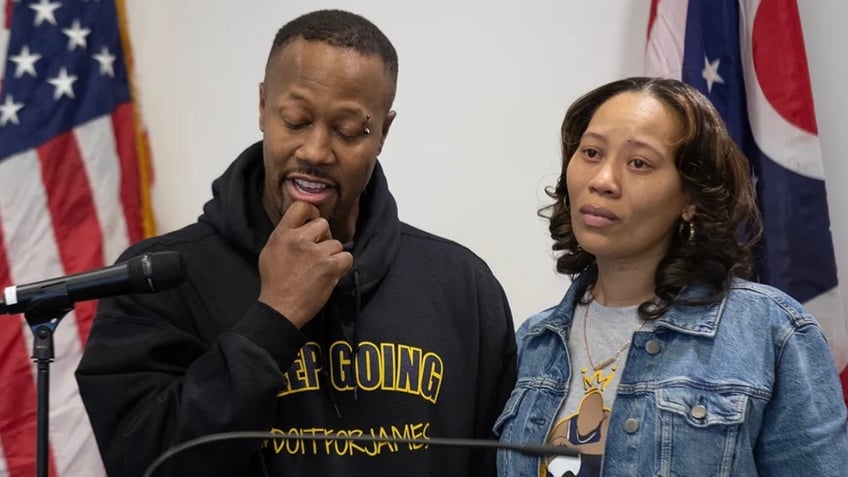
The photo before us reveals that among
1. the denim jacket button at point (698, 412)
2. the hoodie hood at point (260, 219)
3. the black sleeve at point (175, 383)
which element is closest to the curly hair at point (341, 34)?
the hoodie hood at point (260, 219)

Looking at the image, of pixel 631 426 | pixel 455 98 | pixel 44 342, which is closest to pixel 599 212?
pixel 631 426

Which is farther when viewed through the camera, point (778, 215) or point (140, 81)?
point (140, 81)

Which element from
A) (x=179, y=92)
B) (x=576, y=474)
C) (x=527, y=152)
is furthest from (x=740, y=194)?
(x=179, y=92)

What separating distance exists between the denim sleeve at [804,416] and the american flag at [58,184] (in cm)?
154

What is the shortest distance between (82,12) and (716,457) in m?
1.73

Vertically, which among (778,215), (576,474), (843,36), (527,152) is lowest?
(576,474)

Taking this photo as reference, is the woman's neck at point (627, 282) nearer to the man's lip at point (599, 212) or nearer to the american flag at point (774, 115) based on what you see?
the man's lip at point (599, 212)

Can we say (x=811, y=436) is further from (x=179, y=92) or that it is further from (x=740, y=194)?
(x=179, y=92)

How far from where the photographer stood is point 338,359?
155 centimetres

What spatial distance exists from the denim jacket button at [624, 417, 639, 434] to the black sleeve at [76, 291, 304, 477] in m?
0.47

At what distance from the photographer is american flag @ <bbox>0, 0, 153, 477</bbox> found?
2.23 metres

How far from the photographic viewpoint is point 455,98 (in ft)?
8.36

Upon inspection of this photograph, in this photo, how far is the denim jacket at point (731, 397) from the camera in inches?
52.0

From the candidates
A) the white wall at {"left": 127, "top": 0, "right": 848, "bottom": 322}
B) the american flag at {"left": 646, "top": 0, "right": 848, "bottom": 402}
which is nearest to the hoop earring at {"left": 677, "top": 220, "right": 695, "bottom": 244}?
the american flag at {"left": 646, "top": 0, "right": 848, "bottom": 402}
